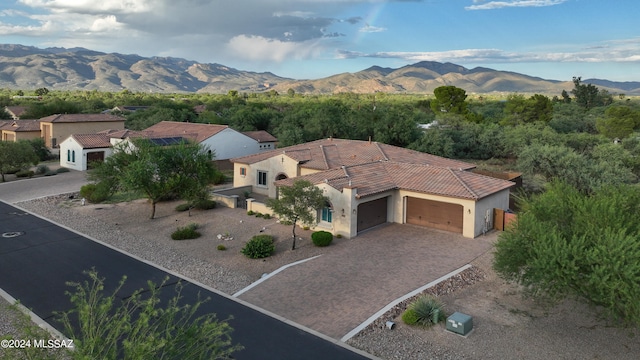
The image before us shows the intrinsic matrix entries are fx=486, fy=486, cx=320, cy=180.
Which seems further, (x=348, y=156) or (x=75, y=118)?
(x=75, y=118)

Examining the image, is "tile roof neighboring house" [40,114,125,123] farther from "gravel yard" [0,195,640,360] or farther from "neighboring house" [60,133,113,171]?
"gravel yard" [0,195,640,360]

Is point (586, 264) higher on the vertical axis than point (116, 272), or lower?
higher

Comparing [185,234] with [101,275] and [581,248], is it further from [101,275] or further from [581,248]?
[581,248]

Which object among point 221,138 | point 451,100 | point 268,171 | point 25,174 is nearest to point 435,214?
point 268,171

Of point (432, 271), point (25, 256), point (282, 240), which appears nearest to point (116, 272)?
point (25, 256)

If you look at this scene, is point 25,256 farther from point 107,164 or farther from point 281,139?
point 281,139

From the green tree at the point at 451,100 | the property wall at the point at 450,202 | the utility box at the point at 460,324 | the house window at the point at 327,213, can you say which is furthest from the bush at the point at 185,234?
the green tree at the point at 451,100
